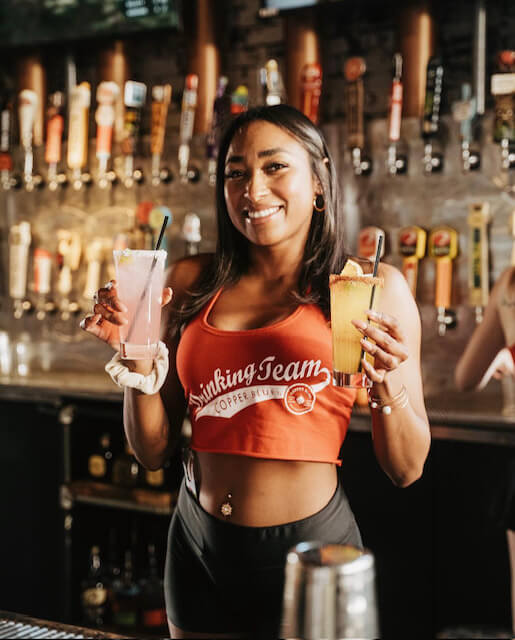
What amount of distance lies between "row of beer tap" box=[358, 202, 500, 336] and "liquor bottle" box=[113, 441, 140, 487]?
1445 mm

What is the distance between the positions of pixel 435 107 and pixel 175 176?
1417 millimetres

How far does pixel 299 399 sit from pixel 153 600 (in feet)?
7.28

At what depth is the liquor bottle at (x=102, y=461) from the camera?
3535mm

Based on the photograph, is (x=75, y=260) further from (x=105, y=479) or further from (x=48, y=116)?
(x=105, y=479)

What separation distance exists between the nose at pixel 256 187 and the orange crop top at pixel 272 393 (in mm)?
255

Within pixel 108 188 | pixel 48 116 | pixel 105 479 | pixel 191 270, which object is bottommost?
pixel 105 479

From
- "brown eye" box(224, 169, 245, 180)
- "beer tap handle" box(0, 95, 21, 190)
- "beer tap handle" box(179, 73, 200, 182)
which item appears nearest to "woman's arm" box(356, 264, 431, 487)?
"brown eye" box(224, 169, 245, 180)

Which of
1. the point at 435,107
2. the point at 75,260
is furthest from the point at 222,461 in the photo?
the point at 75,260

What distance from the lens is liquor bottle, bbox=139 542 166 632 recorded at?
3371 millimetres

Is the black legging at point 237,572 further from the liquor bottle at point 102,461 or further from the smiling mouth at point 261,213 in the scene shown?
the liquor bottle at point 102,461

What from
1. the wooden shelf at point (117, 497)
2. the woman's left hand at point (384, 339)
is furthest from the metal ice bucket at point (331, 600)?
the wooden shelf at point (117, 497)

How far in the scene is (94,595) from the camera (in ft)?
11.2

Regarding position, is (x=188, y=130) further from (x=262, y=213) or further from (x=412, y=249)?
(x=262, y=213)

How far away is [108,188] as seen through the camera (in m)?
4.34
